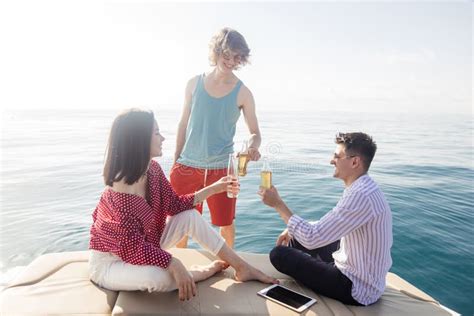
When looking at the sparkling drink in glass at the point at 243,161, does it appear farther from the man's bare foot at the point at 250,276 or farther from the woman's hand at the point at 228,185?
the man's bare foot at the point at 250,276

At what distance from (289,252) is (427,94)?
52615mm

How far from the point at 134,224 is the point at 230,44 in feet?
4.99

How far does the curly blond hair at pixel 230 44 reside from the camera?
3.08 m

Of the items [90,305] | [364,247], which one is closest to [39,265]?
[90,305]

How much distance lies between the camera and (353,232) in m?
2.48

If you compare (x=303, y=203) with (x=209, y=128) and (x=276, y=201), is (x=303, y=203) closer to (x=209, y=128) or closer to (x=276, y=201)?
(x=209, y=128)

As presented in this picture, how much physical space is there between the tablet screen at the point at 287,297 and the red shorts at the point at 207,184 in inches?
36.7

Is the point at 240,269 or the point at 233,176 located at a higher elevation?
the point at 233,176

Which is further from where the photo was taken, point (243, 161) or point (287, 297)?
point (243, 161)

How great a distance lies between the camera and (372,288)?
2492 mm

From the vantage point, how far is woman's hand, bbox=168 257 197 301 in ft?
7.61

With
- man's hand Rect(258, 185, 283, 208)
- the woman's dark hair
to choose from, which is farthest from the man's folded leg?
the woman's dark hair

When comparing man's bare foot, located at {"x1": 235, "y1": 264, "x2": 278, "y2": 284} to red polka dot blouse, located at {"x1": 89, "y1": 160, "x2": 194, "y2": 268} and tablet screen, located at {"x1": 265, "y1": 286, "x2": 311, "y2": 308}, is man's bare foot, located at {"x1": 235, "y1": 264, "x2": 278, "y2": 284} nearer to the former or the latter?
tablet screen, located at {"x1": 265, "y1": 286, "x2": 311, "y2": 308}

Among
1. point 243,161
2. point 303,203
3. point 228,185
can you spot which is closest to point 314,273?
point 228,185
